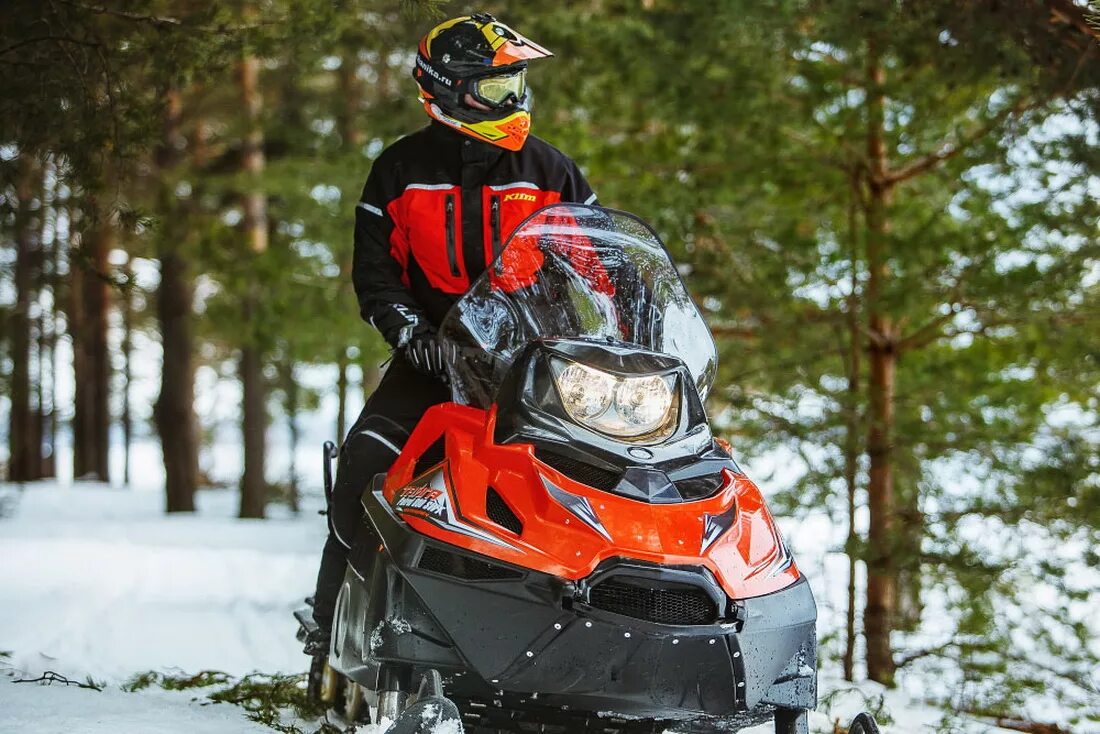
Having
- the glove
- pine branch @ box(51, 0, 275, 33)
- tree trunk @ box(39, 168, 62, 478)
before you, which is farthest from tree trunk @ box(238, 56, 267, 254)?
the glove

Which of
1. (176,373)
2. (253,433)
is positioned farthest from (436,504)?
(176,373)

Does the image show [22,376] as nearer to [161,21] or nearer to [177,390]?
[177,390]

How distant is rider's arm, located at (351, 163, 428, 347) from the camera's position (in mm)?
4156

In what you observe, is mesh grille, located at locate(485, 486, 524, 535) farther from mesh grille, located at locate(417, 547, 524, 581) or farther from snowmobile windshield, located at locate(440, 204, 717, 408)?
snowmobile windshield, located at locate(440, 204, 717, 408)

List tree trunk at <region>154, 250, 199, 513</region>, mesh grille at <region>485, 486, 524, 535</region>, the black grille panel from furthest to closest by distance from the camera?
tree trunk at <region>154, 250, 199, 513</region>, mesh grille at <region>485, 486, 524, 535</region>, the black grille panel

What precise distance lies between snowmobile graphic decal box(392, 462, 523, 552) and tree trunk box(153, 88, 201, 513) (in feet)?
45.5

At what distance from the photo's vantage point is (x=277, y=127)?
1588cm

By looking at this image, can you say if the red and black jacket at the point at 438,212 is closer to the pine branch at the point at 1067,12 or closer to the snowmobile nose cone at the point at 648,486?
the snowmobile nose cone at the point at 648,486

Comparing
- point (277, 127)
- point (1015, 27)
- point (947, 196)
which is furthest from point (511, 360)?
point (277, 127)

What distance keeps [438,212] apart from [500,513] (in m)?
1.43

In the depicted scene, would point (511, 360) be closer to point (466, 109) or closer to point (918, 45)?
point (466, 109)

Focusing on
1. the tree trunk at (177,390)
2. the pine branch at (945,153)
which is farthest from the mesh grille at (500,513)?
the tree trunk at (177,390)

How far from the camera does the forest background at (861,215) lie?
5.47 meters

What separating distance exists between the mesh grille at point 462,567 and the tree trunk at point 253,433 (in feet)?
45.1
